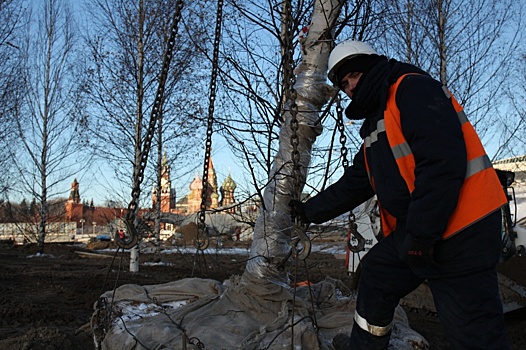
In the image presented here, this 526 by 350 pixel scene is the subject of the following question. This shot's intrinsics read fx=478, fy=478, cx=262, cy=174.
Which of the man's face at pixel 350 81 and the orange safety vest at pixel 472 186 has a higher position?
the man's face at pixel 350 81

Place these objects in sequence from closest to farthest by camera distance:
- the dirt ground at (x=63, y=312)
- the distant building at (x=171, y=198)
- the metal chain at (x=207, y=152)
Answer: the metal chain at (x=207, y=152) → the dirt ground at (x=63, y=312) → the distant building at (x=171, y=198)

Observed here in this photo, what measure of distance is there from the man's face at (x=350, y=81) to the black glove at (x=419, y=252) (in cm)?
85

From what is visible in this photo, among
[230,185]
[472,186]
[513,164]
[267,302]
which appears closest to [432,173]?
[472,186]

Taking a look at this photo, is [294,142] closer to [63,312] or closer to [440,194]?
[440,194]

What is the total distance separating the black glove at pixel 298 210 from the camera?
9.81ft

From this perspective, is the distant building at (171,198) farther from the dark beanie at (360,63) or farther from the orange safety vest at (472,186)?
the orange safety vest at (472,186)

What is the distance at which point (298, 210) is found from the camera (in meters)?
3.01

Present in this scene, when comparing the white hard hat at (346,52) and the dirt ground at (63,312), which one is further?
the dirt ground at (63,312)

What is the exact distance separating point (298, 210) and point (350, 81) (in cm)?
90

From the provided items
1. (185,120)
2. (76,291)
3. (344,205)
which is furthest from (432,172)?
(185,120)

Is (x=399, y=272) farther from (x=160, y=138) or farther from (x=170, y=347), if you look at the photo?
(x=160, y=138)

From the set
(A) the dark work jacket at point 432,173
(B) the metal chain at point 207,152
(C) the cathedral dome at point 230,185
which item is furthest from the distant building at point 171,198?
(A) the dark work jacket at point 432,173

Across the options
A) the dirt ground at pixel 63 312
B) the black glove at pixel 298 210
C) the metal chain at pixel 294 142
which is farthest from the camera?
the dirt ground at pixel 63 312

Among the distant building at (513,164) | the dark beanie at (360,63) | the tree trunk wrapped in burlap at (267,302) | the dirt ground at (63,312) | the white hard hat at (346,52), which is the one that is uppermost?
the distant building at (513,164)
